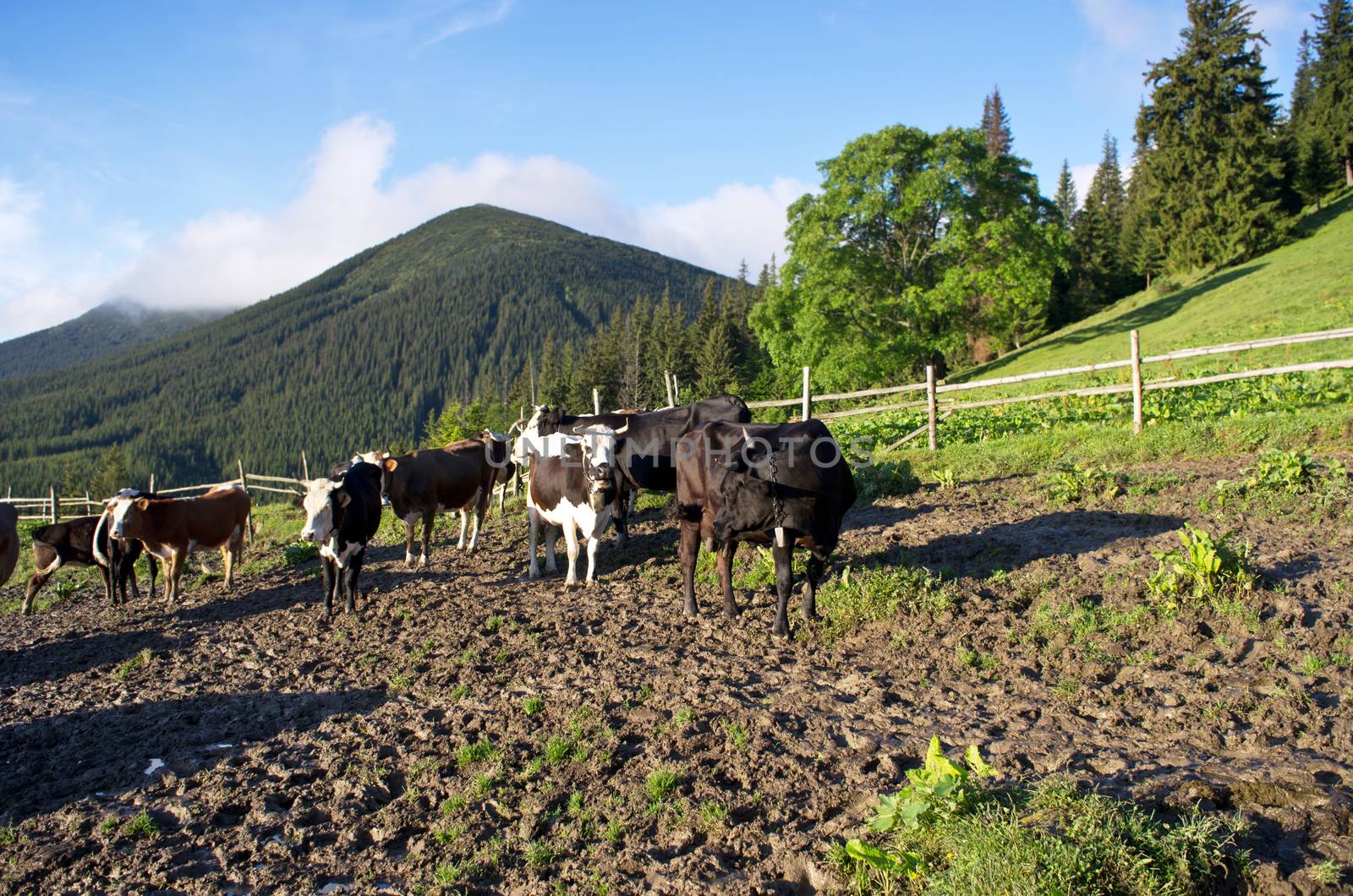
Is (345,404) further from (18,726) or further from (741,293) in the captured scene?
(18,726)

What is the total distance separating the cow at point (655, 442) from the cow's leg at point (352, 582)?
3.23m

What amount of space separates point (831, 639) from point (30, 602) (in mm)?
12440

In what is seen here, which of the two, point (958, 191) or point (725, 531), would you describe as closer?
point (725, 531)

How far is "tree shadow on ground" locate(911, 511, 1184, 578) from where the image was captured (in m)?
8.42

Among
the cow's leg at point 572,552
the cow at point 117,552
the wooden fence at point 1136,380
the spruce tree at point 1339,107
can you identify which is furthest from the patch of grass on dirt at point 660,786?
the spruce tree at point 1339,107

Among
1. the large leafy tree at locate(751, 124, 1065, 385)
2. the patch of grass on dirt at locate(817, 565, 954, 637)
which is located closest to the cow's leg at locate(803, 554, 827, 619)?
the patch of grass on dirt at locate(817, 565, 954, 637)

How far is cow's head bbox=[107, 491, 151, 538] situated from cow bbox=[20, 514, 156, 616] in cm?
53

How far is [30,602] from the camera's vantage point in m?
12.5

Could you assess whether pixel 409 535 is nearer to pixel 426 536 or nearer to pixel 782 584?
pixel 426 536

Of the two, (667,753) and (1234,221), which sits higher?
(1234,221)

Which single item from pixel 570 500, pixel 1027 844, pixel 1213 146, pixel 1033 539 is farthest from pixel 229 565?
pixel 1213 146

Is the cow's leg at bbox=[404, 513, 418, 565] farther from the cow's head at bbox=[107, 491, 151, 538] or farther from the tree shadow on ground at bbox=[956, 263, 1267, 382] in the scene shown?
the tree shadow on ground at bbox=[956, 263, 1267, 382]

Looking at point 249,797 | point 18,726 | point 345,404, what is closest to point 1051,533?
point 249,797

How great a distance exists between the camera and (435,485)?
1288cm
